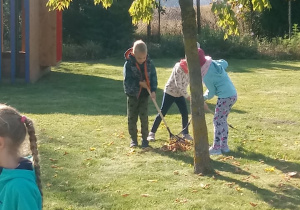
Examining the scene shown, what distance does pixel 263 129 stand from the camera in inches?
354

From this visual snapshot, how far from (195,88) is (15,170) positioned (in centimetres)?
373

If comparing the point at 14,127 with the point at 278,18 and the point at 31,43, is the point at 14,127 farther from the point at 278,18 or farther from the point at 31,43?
the point at 278,18

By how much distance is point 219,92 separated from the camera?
7207mm

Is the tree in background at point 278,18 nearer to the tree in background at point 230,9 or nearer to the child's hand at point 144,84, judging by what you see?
the child's hand at point 144,84

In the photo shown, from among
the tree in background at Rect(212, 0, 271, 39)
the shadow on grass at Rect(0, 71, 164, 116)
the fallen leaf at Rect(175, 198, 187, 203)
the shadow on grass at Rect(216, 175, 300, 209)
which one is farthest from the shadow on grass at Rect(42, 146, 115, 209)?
the shadow on grass at Rect(0, 71, 164, 116)

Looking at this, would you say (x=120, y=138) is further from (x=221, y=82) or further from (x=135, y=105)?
(x=221, y=82)

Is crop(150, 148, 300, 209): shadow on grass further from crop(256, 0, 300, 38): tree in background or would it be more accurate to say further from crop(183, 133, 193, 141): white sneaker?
crop(256, 0, 300, 38): tree in background

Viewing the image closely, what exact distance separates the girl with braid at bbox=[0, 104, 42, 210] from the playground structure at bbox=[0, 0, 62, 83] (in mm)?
12004

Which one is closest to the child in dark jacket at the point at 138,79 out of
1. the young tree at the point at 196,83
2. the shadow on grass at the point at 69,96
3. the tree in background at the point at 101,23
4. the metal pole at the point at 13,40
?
the young tree at the point at 196,83

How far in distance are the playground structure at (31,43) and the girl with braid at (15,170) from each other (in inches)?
473

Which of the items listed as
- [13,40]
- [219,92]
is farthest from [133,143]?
[13,40]

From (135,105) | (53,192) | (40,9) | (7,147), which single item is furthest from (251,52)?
(7,147)

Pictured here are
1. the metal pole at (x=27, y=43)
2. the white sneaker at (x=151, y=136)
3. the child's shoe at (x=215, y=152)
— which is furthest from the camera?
the metal pole at (x=27, y=43)

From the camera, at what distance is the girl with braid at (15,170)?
2559mm
